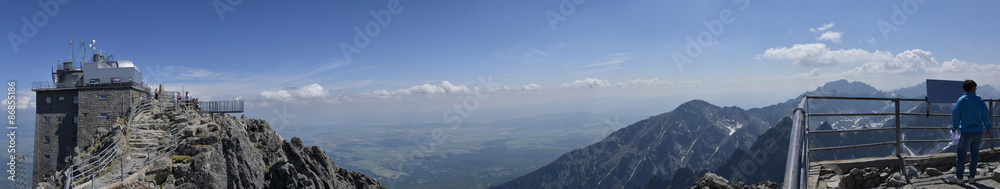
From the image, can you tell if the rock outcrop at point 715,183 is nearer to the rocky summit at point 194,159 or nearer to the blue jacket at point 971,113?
the blue jacket at point 971,113

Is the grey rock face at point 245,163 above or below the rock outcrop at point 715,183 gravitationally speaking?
below

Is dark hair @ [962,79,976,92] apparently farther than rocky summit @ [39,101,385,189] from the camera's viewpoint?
No

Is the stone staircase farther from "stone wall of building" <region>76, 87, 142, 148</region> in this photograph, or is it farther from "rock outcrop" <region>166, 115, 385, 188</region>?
"stone wall of building" <region>76, 87, 142, 148</region>

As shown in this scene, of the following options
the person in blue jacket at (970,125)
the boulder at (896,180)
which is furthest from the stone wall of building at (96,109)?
the person in blue jacket at (970,125)

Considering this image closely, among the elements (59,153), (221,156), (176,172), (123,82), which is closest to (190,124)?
(221,156)

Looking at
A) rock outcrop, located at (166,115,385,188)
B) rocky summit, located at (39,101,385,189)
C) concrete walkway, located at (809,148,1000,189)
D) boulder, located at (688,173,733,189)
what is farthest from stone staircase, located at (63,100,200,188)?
concrete walkway, located at (809,148,1000,189)

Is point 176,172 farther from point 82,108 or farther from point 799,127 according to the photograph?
point 82,108
